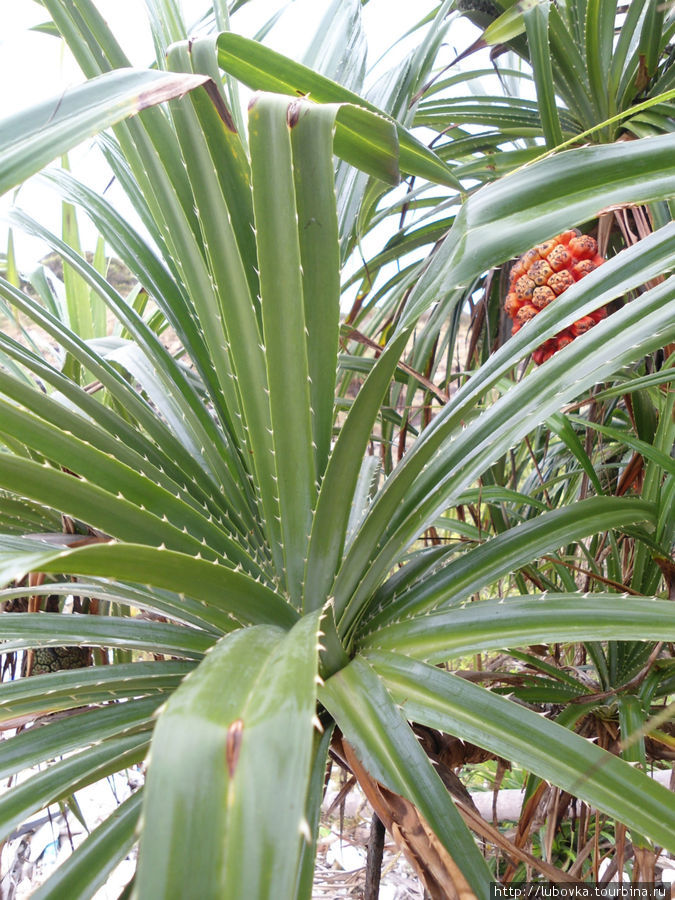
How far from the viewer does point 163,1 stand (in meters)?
0.72

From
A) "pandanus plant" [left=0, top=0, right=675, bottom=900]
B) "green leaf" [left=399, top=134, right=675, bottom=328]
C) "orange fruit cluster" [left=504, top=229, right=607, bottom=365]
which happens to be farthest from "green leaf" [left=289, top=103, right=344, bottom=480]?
"orange fruit cluster" [left=504, top=229, right=607, bottom=365]

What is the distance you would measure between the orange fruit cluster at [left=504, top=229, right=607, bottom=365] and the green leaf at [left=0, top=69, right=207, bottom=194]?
1.81 ft

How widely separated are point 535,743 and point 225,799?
224 millimetres

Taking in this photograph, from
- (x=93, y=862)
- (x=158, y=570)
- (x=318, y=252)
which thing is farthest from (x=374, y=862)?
(x=318, y=252)

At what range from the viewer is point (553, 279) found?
797 millimetres

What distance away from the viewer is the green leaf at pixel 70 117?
0.30m

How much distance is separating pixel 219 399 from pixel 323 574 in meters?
0.23

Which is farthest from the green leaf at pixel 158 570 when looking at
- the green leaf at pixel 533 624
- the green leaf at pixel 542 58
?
the green leaf at pixel 542 58

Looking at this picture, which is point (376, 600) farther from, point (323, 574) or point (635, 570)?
point (635, 570)

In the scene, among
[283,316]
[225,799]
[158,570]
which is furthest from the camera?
[283,316]

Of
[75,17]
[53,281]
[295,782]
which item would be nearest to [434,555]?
[295,782]

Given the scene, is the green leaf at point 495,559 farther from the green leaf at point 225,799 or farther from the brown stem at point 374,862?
the green leaf at point 225,799

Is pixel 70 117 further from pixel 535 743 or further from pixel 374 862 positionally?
pixel 374 862

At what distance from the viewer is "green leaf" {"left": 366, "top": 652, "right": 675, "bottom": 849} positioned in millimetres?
359
